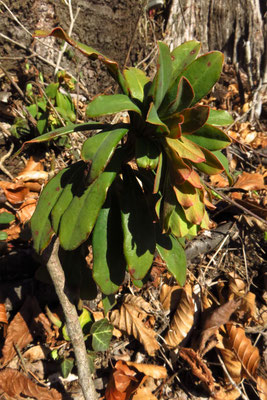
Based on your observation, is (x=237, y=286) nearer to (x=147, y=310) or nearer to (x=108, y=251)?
(x=147, y=310)

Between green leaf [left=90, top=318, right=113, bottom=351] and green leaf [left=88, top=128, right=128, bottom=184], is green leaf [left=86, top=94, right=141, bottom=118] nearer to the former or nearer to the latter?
green leaf [left=88, top=128, right=128, bottom=184]

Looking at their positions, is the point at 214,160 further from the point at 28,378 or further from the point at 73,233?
the point at 28,378

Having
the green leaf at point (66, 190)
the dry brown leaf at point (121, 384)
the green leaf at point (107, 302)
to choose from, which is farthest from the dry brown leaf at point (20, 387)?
the green leaf at point (66, 190)

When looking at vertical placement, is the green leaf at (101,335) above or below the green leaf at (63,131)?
below

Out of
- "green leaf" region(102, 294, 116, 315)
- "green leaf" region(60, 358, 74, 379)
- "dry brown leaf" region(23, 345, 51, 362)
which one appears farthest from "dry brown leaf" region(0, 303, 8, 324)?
"green leaf" region(102, 294, 116, 315)

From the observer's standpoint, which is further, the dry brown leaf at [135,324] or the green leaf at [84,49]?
the dry brown leaf at [135,324]

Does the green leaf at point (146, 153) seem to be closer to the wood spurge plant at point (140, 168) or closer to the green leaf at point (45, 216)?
the wood spurge plant at point (140, 168)

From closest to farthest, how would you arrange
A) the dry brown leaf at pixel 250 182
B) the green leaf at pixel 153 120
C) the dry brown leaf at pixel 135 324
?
the green leaf at pixel 153 120 → the dry brown leaf at pixel 135 324 → the dry brown leaf at pixel 250 182

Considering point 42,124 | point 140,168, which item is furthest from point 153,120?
point 42,124
